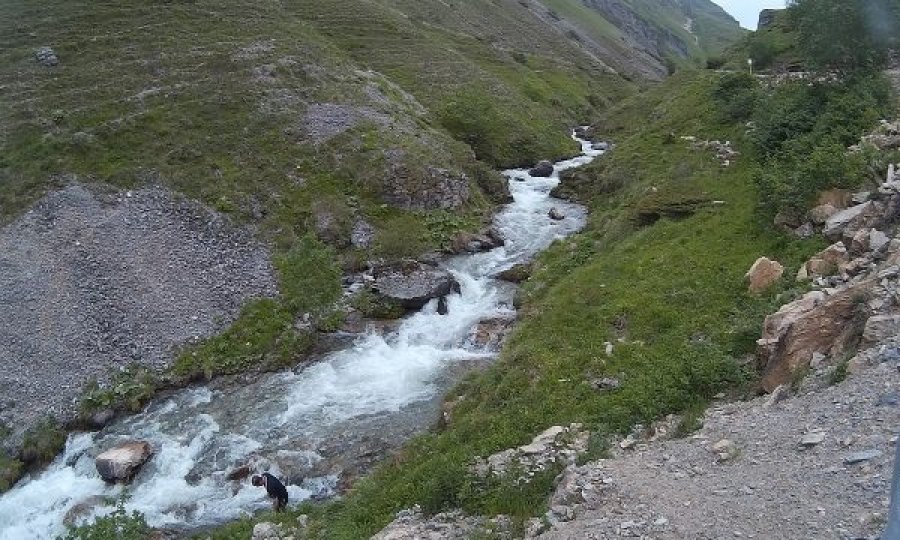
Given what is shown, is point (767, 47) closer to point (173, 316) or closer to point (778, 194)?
point (778, 194)

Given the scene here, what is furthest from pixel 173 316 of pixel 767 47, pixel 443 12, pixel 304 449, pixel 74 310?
pixel 443 12

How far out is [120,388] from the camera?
29609 mm

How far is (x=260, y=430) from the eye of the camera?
26828 millimetres

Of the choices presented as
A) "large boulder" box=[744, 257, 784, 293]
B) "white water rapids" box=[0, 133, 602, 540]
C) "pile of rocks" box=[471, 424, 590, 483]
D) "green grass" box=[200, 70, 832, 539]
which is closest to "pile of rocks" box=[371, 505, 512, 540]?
"green grass" box=[200, 70, 832, 539]

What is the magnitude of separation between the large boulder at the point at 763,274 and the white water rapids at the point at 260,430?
12.3 meters

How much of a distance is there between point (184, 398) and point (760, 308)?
944 inches

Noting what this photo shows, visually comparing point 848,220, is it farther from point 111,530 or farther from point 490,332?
point 111,530

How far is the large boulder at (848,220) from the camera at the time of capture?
72.5 feet

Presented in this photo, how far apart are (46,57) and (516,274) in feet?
144

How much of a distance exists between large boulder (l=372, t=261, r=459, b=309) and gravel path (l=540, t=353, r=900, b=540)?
868 inches

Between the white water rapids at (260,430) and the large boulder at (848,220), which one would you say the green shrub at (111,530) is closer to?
the white water rapids at (260,430)

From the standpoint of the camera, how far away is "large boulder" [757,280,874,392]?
658 inches

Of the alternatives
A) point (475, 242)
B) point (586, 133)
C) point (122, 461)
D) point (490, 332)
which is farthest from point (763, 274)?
point (586, 133)

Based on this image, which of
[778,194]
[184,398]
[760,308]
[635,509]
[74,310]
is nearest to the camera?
[635,509]
